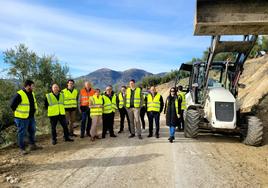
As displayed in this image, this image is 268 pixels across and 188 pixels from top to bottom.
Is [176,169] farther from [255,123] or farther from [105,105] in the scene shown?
[105,105]

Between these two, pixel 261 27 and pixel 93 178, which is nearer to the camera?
pixel 93 178

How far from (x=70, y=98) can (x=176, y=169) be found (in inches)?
224

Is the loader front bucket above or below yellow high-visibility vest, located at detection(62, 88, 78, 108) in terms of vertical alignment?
above

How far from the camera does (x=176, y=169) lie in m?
6.68

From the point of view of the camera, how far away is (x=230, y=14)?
6.40 metres

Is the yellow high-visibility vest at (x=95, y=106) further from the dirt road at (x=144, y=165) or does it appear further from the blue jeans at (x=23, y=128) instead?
the blue jeans at (x=23, y=128)

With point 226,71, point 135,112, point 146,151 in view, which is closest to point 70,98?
point 135,112

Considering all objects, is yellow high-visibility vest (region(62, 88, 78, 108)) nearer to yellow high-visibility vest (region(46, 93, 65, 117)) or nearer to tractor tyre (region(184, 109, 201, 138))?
yellow high-visibility vest (region(46, 93, 65, 117))

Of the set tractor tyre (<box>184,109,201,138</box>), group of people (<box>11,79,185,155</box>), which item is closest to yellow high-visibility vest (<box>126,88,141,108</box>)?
group of people (<box>11,79,185,155</box>)

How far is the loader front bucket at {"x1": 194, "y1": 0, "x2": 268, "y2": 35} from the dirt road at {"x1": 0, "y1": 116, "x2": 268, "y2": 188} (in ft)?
10.2

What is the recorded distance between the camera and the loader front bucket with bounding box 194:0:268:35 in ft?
20.7

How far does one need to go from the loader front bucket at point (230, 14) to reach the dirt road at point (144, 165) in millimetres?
3105

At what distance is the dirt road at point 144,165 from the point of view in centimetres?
589

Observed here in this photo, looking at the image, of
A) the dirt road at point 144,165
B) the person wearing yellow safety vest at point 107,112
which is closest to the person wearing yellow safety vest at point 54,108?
the dirt road at point 144,165
